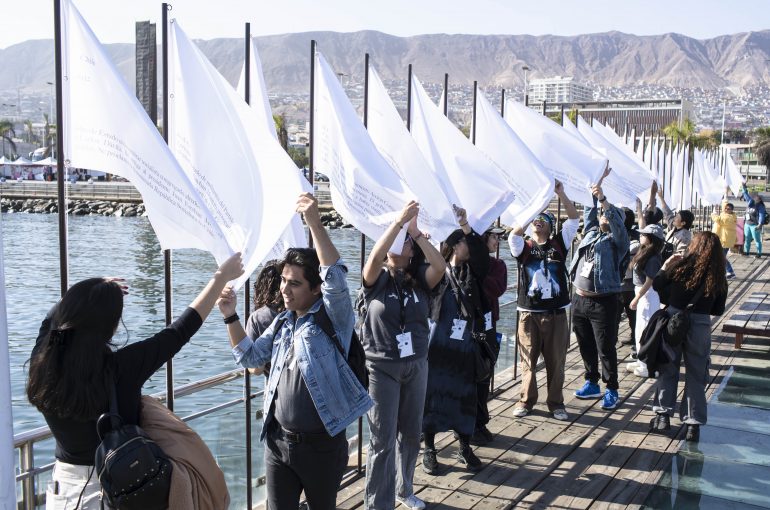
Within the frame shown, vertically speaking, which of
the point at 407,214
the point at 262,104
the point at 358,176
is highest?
the point at 262,104

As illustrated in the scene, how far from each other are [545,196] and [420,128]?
1314 millimetres

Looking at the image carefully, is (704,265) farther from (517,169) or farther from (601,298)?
(517,169)

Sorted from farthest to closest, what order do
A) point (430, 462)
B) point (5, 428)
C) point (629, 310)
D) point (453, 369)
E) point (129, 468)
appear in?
point (629, 310), point (453, 369), point (430, 462), point (129, 468), point (5, 428)

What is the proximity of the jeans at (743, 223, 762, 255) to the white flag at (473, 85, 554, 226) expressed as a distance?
1779 cm

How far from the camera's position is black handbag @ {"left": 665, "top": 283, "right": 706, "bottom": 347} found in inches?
260

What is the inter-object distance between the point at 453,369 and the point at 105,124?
327 centimetres

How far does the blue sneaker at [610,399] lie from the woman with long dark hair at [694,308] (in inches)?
26.6

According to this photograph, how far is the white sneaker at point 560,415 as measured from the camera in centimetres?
710

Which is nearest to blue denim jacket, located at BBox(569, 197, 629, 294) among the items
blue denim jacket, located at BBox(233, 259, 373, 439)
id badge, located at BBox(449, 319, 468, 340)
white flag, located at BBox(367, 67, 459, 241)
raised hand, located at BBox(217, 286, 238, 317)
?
id badge, located at BBox(449, 319, 468, 340)

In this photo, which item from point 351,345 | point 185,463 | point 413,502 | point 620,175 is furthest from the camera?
point 620,175

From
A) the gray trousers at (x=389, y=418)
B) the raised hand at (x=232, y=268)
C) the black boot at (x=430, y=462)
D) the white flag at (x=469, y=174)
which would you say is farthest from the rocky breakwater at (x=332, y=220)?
the raised hand at (x=232, y=268)

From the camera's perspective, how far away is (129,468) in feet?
8.96

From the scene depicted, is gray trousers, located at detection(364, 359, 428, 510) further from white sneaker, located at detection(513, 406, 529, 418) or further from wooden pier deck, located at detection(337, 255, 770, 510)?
white sneaker, located at detection(513, 406, 529, 418)

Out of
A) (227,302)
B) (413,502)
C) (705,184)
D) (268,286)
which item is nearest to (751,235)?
(705,184)
